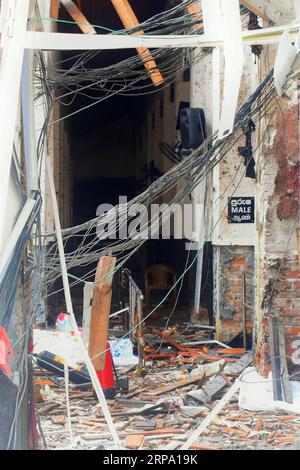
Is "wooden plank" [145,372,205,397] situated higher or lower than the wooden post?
lower

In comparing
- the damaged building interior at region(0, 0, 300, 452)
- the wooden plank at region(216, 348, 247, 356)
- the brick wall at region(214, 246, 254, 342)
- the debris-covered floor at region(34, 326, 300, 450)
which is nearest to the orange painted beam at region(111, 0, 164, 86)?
the damaged building interior at region(0, 0, 300, 452)

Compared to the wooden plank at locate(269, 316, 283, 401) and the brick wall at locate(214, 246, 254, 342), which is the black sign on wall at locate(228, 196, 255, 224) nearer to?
the brick wall at locate(214, 246, 254, 342)

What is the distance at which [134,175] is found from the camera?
2347cm

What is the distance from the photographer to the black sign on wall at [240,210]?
9.92 meters

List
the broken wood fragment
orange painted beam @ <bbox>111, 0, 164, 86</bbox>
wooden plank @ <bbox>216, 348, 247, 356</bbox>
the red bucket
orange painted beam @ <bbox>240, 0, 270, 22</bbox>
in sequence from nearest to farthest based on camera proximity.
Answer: the broken wood fragment → orange painted beam @ <bbox>111, 0, 164, 86</bbox> → orange painted beam @ <bbox>240, 0, 270, 22</bbox> → the red bucket → wooden plank @ <bbox>216, 348, 247, 356</bbox>

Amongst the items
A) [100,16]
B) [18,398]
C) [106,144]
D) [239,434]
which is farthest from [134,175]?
[18,398]

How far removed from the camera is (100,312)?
23.5ft

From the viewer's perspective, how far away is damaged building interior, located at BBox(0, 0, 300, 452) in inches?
182

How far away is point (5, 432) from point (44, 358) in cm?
352

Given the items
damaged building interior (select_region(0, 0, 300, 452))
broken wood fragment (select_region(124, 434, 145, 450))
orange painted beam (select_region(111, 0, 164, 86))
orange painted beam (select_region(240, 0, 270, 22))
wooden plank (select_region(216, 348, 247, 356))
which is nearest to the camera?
damaged building interior (select_region(0, 0, 300, 452))

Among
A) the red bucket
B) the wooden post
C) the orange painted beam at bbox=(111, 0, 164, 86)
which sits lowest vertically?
the red bucket

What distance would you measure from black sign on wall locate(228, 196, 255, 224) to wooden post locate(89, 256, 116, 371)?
3.26 m

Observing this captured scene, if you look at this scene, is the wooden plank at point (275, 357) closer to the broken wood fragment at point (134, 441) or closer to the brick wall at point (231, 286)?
the broken wood fragment at point (134, 441)

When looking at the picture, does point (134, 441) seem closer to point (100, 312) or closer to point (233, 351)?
point (100, 312)
